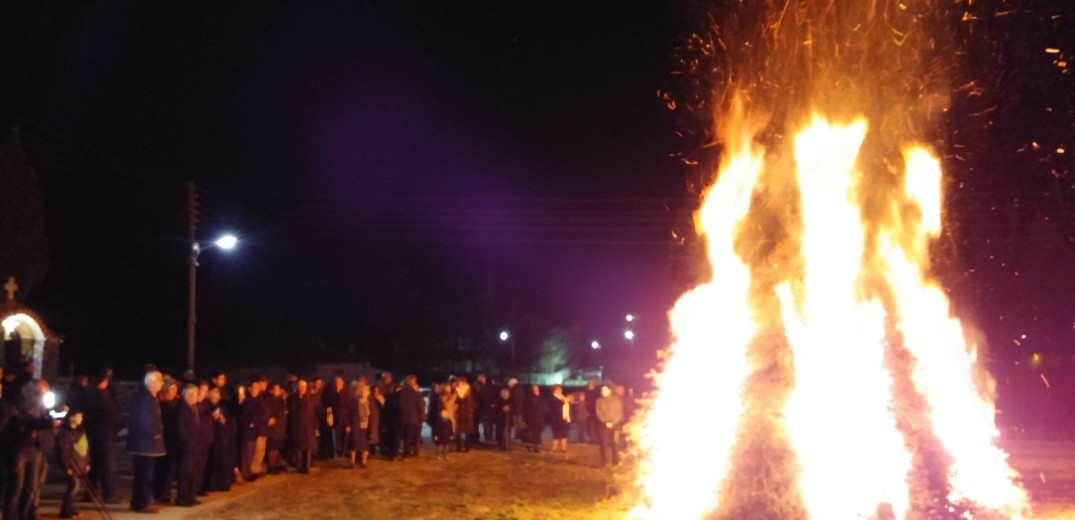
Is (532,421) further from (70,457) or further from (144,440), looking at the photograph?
(70,457)

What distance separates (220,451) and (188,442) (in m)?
1.36

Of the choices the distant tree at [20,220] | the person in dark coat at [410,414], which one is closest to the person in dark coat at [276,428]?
the person in dark coat at [410,414]

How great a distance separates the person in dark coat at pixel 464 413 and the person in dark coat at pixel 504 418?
0.71 meters

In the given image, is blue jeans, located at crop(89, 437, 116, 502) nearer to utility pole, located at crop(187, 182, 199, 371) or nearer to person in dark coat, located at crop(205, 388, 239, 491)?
person in dark coat, located at crop(205, 388, 239, 491)

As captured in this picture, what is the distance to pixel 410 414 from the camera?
1916 centimetres

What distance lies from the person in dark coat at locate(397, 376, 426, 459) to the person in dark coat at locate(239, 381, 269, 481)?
13.0ft

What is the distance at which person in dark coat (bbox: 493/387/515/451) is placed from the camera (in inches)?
848

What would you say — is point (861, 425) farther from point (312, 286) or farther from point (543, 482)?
point (312, 286)


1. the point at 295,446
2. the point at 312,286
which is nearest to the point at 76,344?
the point at 312,286

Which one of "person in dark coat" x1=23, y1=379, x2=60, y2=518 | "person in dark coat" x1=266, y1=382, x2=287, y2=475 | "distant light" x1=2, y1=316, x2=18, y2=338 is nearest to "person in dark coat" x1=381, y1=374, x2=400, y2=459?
"person in dark coat" x1=266, y1=382, x2=287, y2=475

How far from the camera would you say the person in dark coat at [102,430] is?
1266 cm

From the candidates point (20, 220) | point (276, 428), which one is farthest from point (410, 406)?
point (20, 220)

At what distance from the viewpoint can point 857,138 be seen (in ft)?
39.1

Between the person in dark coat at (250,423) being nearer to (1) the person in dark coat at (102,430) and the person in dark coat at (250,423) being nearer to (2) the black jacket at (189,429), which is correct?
(2) the black jacket at (189,429)
